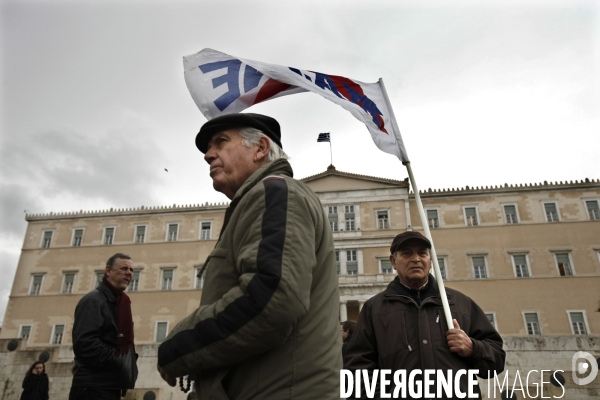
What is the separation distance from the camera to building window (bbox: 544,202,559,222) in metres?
31.7

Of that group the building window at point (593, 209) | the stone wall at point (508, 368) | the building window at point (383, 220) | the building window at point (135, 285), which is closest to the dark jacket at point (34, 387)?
the stone wall at point (508, 368)

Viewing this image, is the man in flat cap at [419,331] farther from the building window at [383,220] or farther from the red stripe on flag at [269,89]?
the building window at [383,220]

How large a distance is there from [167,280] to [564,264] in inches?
1164

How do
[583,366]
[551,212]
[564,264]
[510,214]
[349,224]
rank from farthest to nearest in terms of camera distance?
[349,224], [510,214], [551,212], [564,264], [583,366]

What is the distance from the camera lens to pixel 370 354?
3469 millimetres

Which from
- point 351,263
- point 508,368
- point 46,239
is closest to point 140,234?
point 46,239

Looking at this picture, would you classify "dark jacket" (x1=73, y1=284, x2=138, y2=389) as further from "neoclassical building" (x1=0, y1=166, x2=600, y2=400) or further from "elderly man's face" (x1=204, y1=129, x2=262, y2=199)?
"neoclassical building" (x1=0, y1=166, x2=600, y2=400)

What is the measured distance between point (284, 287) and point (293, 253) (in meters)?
0.14

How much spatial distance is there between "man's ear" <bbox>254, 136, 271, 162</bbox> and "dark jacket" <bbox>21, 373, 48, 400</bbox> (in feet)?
28.3

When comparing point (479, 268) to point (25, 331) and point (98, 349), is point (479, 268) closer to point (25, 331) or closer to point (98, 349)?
point (98, 349)

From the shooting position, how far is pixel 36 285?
3647 centimetres

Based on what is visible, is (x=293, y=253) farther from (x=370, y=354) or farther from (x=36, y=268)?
(x=36, y=268)

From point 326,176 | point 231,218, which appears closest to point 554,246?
point 326,176

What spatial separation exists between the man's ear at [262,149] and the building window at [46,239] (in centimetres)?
4188
